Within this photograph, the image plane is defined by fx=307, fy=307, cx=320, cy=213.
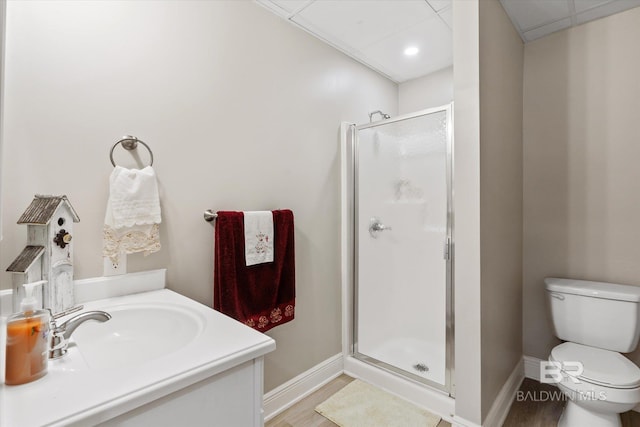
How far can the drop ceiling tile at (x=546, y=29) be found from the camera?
6.56ft

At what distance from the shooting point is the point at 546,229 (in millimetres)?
2139

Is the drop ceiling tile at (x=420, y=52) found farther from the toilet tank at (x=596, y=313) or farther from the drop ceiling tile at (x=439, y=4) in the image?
the toilet tank at (x=596, y=313)

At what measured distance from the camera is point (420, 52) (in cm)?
227

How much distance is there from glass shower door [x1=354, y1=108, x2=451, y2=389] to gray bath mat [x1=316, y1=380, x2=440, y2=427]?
182 millimetres

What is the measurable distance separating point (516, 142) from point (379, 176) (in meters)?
0.93

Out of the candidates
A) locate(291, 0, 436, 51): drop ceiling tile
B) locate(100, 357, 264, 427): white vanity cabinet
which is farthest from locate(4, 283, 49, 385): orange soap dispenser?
locate(291, 0, 436, 51): drop ceiling tile

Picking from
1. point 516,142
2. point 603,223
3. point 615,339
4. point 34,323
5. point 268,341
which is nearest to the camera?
point 34,323

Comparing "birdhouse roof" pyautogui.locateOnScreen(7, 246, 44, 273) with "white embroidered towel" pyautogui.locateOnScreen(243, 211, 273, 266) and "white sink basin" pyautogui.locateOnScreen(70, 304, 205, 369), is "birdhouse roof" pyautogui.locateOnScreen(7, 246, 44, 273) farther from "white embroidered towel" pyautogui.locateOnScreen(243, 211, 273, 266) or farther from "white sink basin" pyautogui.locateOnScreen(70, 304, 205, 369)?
"white embroidered towel" pyautogui.locateOnScreen(243, 211, 273, 266)

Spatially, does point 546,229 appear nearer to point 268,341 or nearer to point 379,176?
point 379,176

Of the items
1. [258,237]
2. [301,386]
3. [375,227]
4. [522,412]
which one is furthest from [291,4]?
[522,412]

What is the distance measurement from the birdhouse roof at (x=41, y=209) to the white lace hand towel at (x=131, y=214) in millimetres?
180

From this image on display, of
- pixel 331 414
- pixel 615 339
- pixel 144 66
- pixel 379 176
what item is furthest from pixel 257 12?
pixel 615 339

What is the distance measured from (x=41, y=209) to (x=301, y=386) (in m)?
1.64

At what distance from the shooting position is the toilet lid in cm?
140
